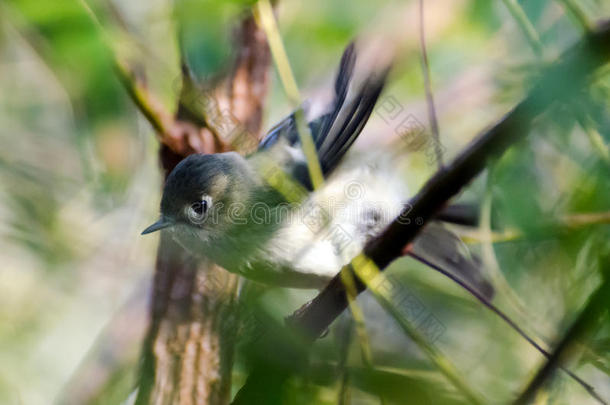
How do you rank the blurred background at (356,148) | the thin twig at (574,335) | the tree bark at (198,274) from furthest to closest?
the tree bark at (198,274), the blurred background at (356,148), the thin twig at (574,335)

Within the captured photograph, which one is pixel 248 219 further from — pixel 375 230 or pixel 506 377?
pixel 506 377

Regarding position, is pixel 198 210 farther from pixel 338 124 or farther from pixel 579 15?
pixel 579 15

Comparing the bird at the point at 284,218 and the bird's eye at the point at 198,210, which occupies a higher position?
the bird's eye at the point at 198,210

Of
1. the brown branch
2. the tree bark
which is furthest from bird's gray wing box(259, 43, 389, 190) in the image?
the brown branch

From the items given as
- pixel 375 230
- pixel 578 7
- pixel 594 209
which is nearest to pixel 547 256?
pixel 594 209

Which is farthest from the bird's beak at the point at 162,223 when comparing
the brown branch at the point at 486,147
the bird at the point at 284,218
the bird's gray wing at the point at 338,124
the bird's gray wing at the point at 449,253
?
the brown branch at the point at 486,147

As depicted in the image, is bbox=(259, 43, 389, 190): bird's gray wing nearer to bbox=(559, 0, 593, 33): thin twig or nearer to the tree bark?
the tree bark

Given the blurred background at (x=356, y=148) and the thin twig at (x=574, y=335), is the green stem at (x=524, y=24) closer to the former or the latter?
the blurred background at (x=356, y=148)
